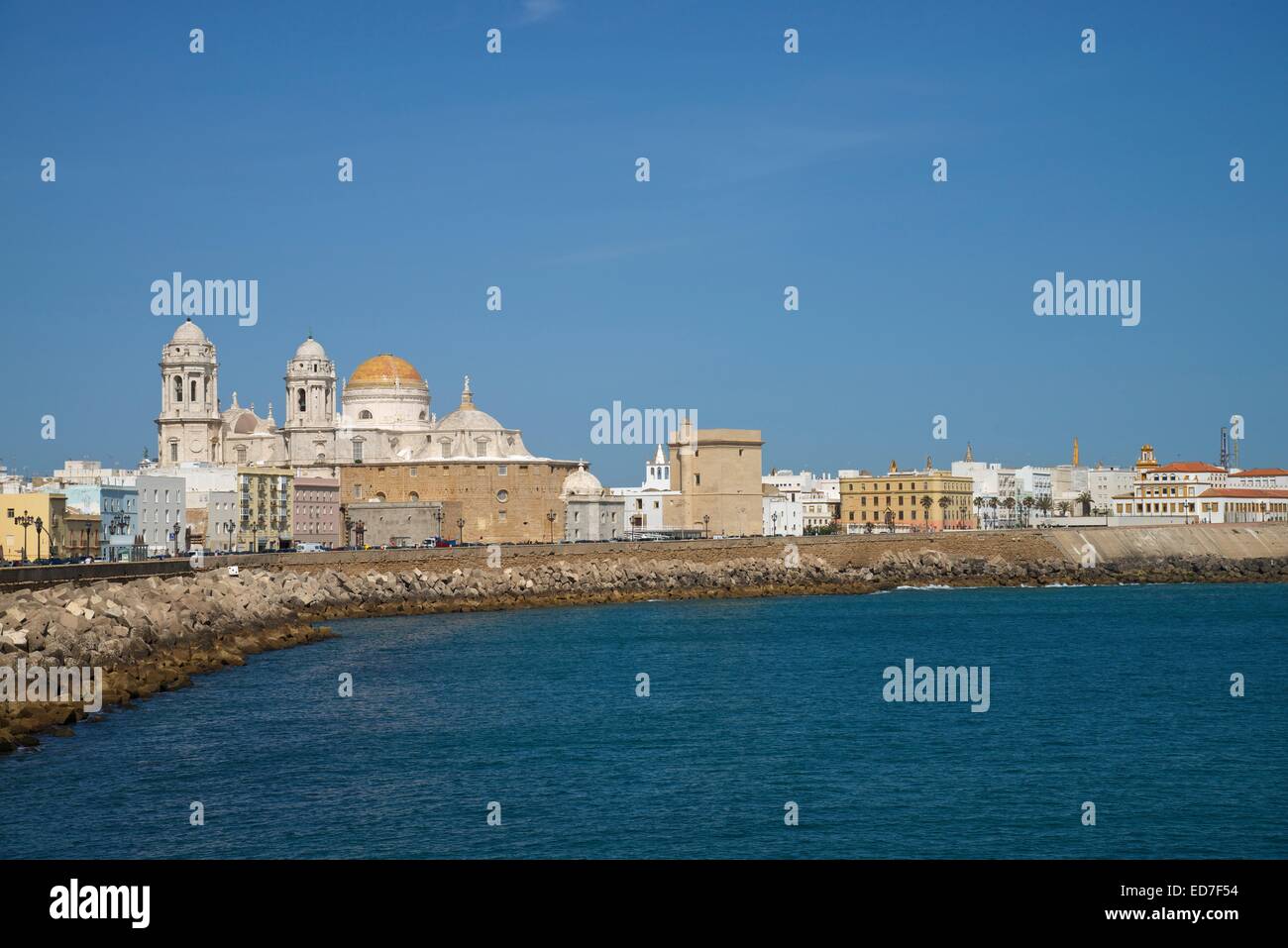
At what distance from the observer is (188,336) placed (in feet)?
264

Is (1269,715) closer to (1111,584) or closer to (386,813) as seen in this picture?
(386,813)

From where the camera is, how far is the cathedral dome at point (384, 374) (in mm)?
81812

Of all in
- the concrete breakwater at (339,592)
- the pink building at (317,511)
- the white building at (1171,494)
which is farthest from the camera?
the white building at (1171,494)

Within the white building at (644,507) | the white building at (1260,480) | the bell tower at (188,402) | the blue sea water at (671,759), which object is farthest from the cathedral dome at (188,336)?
the white building at (1260,480)

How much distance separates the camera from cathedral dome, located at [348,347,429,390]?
8181 cm

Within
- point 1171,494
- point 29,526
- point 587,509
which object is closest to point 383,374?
point 587,509

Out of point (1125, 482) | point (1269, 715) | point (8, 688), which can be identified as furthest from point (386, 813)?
point (1125, 482)

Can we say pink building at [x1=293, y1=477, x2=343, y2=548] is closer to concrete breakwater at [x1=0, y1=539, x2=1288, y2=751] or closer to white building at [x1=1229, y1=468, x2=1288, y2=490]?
concrete breakwater at [x1=0, y1=539, x2=1288, y2=751]

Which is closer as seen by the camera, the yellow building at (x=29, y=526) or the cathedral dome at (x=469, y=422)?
the yellow building at (x=29, y=526)

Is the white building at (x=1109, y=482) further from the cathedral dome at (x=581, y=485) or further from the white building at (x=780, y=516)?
the cathedral dome at (x=581, y=485)

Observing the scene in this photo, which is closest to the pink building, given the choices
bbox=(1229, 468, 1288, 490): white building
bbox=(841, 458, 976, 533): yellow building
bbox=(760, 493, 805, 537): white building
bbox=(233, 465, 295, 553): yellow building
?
bbox=(233, 465, 295, 553): yellow building

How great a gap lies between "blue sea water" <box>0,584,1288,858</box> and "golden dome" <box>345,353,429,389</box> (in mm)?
45910

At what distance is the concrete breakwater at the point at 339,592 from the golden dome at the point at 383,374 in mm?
25337

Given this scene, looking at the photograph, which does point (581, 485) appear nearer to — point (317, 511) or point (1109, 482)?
point (317, 511)
